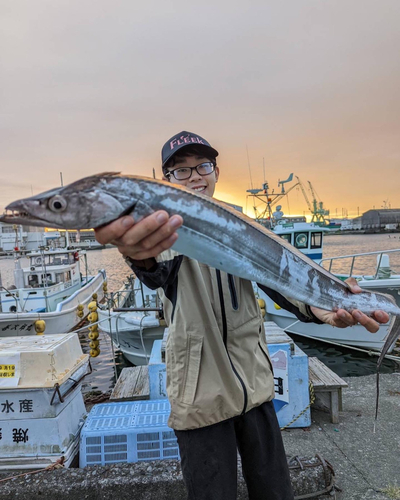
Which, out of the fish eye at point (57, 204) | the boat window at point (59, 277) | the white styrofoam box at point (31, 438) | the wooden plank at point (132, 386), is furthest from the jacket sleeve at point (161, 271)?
the boat window at point (59, 277)

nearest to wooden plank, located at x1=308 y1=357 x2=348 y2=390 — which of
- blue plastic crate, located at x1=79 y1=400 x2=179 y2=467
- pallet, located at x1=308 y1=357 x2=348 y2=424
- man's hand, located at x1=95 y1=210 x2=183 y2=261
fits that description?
pallet, located at x1=308 y1=357 x2=348 y2=424

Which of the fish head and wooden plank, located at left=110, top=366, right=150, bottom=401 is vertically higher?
the fish head

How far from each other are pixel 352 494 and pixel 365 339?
9965mm

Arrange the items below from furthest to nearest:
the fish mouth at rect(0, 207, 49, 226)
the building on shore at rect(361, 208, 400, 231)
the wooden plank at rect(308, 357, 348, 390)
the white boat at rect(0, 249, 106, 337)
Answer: the building on shore at rect(361, 208, 400, 231) → the white boat at rect(0, 249, 106, 337) → the wooden plank at rect(308, 357, 348, 390) → the fish mouth at rect(0, 207, 49, 226)

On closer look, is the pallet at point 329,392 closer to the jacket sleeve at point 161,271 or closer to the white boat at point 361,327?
the jacket sleeve at point 161,271

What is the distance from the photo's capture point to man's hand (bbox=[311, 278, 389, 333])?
2.58m

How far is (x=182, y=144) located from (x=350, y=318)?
73.2 inches

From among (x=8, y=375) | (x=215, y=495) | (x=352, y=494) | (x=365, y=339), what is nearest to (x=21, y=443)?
(x=8, y=375)

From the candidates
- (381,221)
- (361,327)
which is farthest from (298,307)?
(381,221)

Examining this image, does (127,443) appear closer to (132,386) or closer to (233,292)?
(132,386)

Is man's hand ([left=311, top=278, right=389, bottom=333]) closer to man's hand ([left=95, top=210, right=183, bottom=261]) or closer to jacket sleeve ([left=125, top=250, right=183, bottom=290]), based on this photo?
jacket sleeve ([left=125, top=250, right=183, bottom=290])

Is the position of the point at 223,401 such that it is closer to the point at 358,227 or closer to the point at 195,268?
the point at 195,268

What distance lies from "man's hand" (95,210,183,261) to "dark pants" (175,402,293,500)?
1234mm

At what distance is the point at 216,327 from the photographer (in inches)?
88.8
